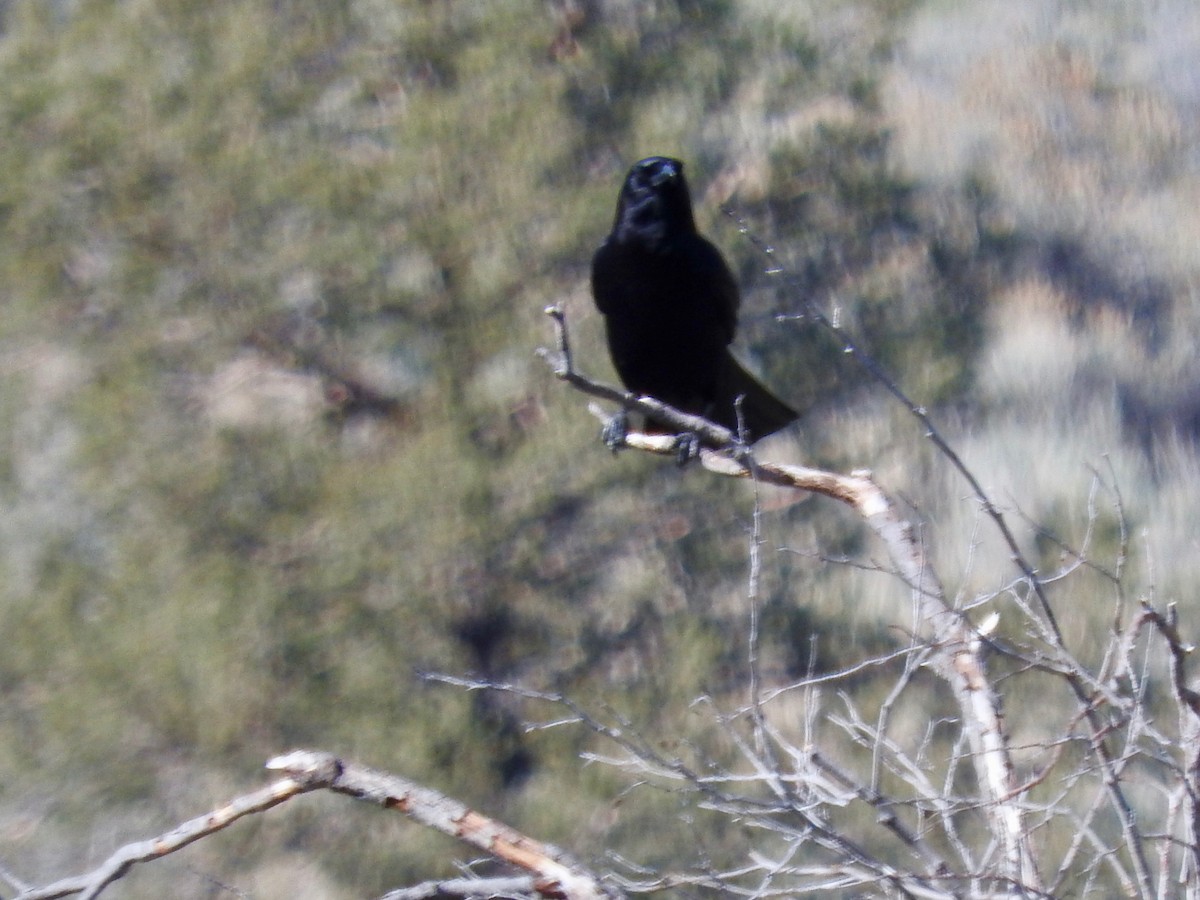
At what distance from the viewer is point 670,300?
326 centimetres

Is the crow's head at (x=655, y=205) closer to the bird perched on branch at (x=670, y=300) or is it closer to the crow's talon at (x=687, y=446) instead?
the bird perched on branch at (x=670, y=300)

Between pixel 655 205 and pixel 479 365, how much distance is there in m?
1.24

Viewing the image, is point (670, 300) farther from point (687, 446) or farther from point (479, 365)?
point (479, 365)

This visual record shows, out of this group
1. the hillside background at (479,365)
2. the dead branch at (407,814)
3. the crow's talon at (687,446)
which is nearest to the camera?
the dead branch at (407,814)

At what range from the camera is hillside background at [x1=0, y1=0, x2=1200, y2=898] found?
Result: 387 centimetres

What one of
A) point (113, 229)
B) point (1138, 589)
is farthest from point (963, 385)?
point (113, 229)

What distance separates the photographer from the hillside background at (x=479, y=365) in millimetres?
3871

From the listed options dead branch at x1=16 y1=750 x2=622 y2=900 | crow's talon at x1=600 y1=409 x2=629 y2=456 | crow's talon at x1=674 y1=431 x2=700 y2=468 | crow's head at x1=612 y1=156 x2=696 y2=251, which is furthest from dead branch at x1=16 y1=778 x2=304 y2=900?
crow's head at x1=612 y1=156 x2=696 y2=251

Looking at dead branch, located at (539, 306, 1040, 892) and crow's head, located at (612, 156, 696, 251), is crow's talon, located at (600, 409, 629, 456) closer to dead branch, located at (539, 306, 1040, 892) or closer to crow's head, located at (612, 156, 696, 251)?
crow's head, located at (612, 156, 696, 251)

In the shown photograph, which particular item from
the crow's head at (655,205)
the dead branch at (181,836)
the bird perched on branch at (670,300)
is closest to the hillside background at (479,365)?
the bird perched on branch at (670,300)

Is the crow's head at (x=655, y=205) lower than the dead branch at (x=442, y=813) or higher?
higher

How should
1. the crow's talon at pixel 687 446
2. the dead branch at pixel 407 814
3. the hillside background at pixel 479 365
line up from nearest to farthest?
the dead branch at pixel 407 814 < the crow's talon at pixel 687 446 < the hillside background at pixel 479 365

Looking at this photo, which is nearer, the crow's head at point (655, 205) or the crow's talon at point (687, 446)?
the crow's talon at point (687, 446)

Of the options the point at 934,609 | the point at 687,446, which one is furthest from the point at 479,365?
the point at 934,609
